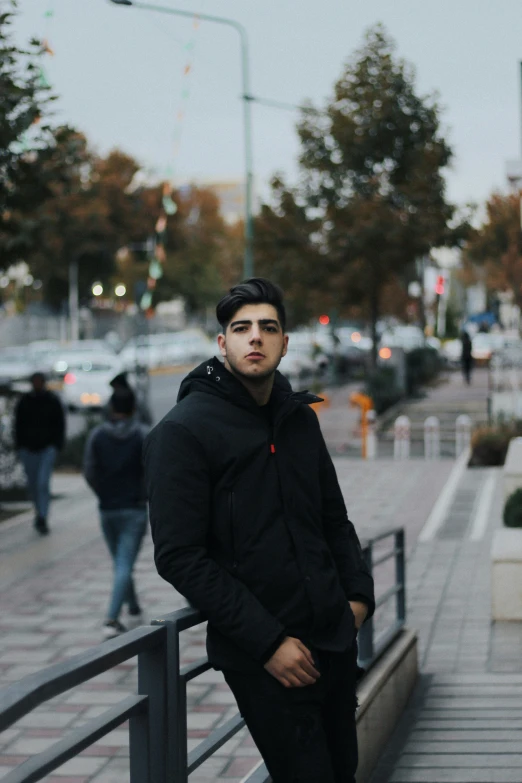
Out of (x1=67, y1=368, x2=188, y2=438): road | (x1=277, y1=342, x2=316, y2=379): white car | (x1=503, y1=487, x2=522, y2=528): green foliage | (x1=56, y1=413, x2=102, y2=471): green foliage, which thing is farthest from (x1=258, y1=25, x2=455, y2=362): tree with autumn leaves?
(x1=503, y1=487, x2=522, y2=528): green foliage

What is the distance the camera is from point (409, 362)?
37.4 m

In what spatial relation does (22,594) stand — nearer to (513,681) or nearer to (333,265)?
(513,681)

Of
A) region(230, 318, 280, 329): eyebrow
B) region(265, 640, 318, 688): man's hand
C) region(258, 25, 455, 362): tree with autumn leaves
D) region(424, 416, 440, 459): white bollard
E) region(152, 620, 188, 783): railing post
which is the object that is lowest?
region(424, 416, 440, 459): white bollard

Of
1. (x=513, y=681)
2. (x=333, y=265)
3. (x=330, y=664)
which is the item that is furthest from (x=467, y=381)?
(x=330, y=664)

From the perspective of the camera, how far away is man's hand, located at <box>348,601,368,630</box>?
3.49 meters

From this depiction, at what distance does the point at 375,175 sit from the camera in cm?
3017

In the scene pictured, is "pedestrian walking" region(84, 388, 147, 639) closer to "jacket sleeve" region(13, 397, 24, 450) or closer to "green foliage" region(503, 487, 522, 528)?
"green foliage" region(503, 487, 522, 528)

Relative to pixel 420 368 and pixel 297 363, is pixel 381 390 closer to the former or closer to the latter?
pixel 420 368

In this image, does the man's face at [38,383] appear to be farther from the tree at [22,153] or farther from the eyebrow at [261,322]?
the eyebrow at [261,322]

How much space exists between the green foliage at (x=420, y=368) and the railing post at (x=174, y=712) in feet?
106

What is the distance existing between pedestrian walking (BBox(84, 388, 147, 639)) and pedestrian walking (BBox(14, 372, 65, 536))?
5.01m

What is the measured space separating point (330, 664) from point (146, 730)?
495 millimetres

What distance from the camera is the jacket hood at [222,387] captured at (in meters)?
3.36

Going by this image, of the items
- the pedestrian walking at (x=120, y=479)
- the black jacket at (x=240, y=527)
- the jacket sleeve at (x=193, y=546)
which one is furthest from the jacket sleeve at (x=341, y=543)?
the pedestrian walking at (x=120, y=479)
